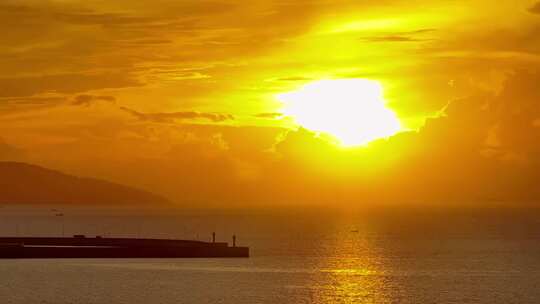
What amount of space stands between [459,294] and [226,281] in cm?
2412

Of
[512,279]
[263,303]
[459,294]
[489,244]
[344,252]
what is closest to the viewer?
[263,303]

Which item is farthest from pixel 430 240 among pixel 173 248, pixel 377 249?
pixel 173 248

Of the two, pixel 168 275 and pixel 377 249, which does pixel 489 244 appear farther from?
pixel 168 275

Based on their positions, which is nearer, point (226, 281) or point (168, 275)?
point (226, 281)

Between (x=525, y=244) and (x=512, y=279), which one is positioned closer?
(x=512, y=279)

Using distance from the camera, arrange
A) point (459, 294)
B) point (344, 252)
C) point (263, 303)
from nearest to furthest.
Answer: point (263, 303), point (459, 294), point (344, 252)

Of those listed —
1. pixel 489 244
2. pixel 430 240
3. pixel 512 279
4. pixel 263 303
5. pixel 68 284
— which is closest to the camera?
pixel 263 303

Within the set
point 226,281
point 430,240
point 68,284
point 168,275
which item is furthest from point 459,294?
point 430,240

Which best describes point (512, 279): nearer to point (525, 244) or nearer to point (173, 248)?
point (173, 248)

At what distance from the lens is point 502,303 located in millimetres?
83312

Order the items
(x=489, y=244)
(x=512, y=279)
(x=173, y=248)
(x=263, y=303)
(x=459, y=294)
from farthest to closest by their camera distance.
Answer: (x=489, y=244) < (x=173, y=248) < (x=512, y=279) < (x=459, y=294) < (x=263, y=303)

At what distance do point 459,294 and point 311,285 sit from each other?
50.8ft

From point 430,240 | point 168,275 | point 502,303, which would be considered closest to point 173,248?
point 168,275

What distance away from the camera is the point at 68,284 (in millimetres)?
95375
